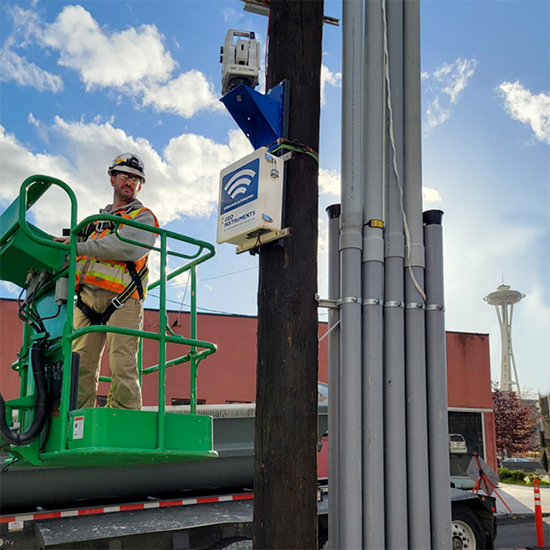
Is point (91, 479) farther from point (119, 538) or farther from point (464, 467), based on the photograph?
point (464, 467)

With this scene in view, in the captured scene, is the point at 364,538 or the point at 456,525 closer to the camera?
the point at 364,538

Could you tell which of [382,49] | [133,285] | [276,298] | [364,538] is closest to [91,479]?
[133,285]

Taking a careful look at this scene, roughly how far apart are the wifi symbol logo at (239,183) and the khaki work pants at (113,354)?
1404 millimetres

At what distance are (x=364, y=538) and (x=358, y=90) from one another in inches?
129

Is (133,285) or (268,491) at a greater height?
(133,285)

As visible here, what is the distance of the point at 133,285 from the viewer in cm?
546

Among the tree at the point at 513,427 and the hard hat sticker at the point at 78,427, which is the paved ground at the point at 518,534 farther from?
the tree at the point at 513,427

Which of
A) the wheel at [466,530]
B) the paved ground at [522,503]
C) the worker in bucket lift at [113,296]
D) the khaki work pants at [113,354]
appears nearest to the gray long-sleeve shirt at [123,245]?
the worker in bucket lift at [113,296]

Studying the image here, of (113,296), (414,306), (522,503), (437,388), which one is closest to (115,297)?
(113,296)

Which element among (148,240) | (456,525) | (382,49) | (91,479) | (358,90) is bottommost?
(456,525)

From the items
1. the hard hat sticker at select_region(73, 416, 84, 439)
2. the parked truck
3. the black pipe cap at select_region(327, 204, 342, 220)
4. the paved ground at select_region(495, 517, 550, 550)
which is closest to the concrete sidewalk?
the paved ground at select_region(495, 517, 550, 550)

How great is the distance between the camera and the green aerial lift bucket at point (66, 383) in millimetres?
4602

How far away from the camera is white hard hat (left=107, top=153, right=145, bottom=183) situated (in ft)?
18.9

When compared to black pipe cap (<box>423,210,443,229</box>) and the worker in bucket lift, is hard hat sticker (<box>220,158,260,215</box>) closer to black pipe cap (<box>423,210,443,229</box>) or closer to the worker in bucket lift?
the worker in bucket lift
